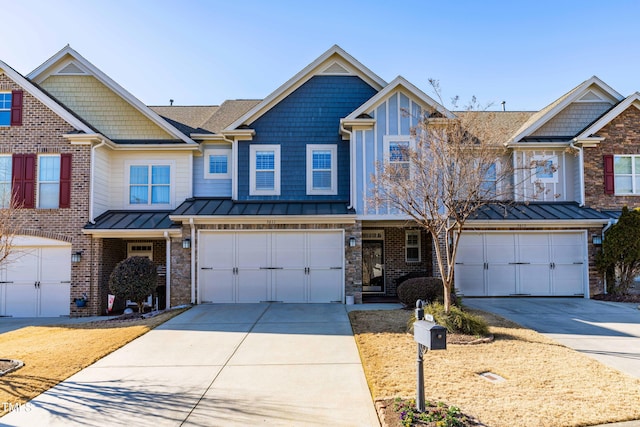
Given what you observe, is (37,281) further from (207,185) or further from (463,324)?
(463,324)

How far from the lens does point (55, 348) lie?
26.3 feet

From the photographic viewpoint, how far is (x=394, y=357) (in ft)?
22.5

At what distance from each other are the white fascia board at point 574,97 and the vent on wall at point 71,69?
1615 cm

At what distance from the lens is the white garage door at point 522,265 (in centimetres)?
1366

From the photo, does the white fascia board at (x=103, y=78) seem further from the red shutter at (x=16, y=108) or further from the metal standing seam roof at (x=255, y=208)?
the metal standing seam roof at (x=255, y=208)

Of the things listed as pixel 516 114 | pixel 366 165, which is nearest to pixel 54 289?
pixel 366 165

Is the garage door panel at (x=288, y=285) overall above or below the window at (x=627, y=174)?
below

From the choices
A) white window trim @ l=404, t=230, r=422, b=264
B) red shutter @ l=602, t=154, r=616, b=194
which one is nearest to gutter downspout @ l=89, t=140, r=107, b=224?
white window trim @ l=404, t=230, r=422, b=264

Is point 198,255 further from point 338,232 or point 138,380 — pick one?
point 138,380

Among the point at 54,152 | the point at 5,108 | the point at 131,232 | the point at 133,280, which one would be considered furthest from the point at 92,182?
the point at 133,280

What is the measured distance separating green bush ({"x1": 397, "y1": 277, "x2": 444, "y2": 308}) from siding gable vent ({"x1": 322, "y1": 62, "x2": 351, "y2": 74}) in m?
8.05

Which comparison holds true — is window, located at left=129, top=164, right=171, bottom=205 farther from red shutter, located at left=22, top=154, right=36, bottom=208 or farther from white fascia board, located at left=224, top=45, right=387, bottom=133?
white fascia board, located at left=224, top=45, right=387, bottom=133

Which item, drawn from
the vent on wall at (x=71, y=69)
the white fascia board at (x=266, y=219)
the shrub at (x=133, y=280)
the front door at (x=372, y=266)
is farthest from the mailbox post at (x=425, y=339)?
the vent on wall at (x=71, y=69)

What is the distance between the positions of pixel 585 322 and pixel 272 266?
877 cm
